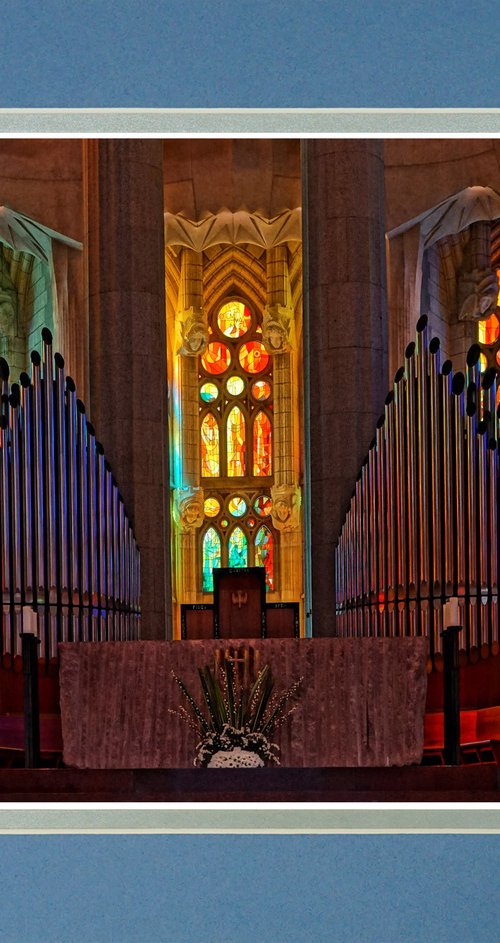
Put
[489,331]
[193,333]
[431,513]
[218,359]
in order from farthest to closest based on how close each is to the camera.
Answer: [218,359], [193,333], [489,331], [431,513]

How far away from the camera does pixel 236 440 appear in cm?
2650

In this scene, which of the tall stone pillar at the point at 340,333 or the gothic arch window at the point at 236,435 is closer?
the tall stone pillar at the point at 340,333

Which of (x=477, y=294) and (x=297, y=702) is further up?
(x=477, y=294)

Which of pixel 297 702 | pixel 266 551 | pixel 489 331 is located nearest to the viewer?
pixel 297 702

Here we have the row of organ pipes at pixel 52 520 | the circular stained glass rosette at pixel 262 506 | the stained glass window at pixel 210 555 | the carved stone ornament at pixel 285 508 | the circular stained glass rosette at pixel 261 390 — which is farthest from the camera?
the circular stained glass rosette at pixel 261 390

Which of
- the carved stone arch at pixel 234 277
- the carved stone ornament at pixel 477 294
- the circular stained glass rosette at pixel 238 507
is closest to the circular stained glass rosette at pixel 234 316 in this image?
the carved stone arch at pixel 234 277

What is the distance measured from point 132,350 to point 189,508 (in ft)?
44.6

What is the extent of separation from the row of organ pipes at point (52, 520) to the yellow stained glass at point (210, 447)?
52.4ft

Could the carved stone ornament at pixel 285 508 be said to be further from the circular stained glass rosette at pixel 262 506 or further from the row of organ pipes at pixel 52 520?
the row of organ pipes at pixel 52 520

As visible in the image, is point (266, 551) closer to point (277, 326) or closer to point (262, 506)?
point (262, 506)

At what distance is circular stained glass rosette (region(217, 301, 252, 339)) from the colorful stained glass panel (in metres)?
1.69

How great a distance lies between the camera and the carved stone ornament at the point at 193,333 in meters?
23.8

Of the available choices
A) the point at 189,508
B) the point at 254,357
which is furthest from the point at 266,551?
the point at 254,357
